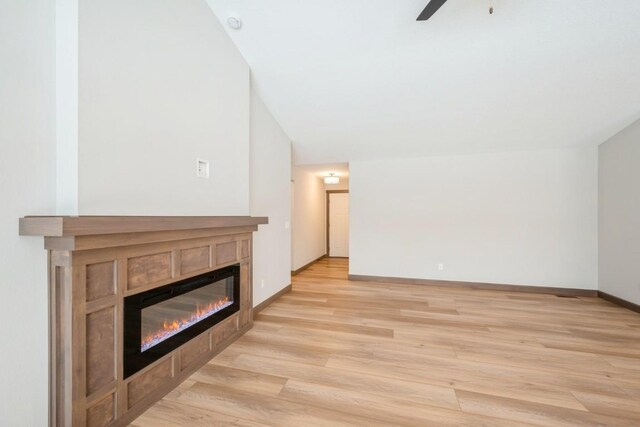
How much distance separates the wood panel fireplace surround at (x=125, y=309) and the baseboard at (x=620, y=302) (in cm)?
515

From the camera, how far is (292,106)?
364cm

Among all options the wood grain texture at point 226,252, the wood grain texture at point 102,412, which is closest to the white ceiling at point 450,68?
the wood grain texture at point 226,252

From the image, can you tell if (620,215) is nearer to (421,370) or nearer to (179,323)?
(421,370)

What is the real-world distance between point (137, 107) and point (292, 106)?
7.23ft

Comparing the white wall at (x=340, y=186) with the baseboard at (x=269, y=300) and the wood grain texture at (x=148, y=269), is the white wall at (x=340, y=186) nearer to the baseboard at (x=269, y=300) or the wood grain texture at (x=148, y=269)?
the baseboard at (x=269, y=300)

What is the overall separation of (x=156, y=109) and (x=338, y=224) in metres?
6.32

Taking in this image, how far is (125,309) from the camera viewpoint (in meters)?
1.58

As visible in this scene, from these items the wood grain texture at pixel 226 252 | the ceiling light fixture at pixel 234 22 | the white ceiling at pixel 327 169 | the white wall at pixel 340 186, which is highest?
the ceiling light fixture at pixel 234 22

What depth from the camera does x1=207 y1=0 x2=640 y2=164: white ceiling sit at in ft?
7.77

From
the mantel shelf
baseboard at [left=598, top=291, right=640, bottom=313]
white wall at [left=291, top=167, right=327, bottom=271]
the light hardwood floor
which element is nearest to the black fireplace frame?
the light hardwood floor

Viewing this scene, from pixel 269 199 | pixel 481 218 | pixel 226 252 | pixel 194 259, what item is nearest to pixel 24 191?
pixel 194 259

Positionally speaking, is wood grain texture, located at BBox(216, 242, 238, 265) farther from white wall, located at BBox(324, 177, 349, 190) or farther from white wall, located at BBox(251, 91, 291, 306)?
white wall, located at BBox(324, 177, 349, 190)

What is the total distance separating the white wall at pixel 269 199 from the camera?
340 centimetres

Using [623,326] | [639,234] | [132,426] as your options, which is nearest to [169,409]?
[132,426]
